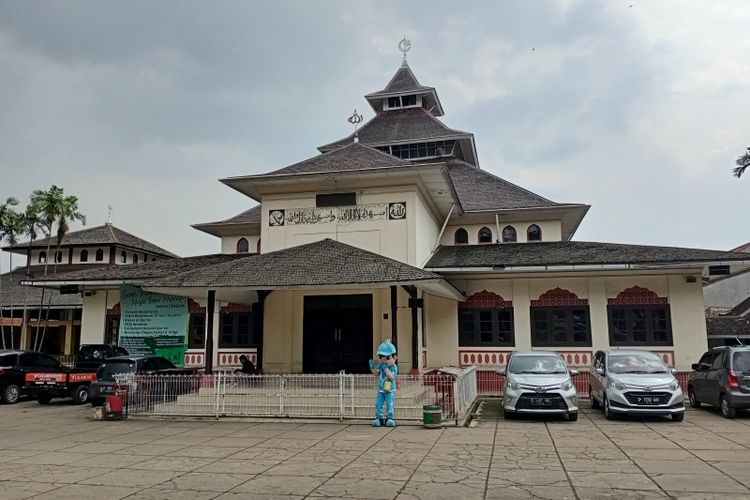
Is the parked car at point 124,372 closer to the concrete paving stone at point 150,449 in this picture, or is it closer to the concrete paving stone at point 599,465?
the concrete paving stone at point 150,449

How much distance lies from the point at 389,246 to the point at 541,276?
18.6 feet

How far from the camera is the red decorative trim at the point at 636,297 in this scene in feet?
63.7

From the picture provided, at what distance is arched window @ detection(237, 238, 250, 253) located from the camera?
2534cm

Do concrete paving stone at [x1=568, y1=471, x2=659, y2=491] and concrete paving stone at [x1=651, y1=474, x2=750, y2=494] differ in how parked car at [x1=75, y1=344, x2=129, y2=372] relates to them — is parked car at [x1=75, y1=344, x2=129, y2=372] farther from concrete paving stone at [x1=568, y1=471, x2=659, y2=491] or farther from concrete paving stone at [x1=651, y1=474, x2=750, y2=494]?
concrete paving stone at [x1=651, y1=474, x2=750, y2=494]

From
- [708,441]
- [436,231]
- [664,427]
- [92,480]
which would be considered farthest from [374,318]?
[92,480]

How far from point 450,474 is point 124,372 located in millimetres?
11918

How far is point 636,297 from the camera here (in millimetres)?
19547

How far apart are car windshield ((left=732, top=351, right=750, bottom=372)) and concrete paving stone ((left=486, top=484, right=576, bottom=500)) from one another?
29.6 ft

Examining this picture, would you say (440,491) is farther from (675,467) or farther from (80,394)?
(80,394)

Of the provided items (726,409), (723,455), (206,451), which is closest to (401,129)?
(726,409)

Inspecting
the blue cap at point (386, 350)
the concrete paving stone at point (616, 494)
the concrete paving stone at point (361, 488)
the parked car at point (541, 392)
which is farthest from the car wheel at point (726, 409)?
the concrete paving stone at point (361, 488)

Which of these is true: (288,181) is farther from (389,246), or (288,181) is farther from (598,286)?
(598,286)

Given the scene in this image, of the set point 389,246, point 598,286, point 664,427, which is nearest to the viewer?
point 664,427

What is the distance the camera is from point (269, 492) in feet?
23.4
